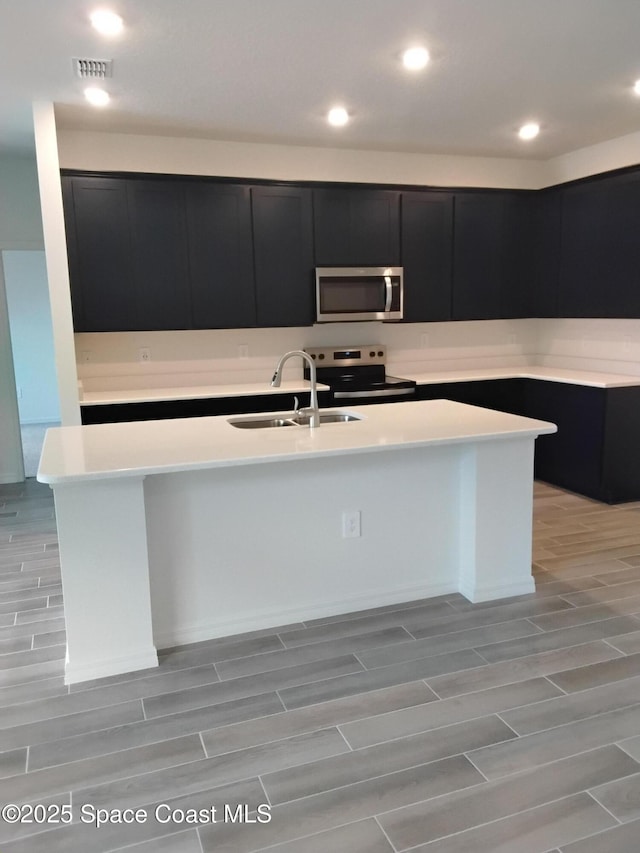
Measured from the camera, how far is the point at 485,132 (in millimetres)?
4699

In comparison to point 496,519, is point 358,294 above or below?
above

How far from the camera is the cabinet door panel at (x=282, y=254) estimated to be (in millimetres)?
4801

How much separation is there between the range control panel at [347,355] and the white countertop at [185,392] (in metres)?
0.27

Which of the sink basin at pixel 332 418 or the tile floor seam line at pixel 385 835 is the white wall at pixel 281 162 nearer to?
the sink basin at pixel 332 418

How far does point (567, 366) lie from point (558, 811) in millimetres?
4482

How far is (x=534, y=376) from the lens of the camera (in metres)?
5.23

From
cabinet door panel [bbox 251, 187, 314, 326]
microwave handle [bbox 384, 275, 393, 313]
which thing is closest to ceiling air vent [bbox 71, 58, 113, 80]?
cabinet door panel [bbox 251, 187, 314, 326]

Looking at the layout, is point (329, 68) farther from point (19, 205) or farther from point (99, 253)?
point (19, 205)

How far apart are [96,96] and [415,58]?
1.82 metres

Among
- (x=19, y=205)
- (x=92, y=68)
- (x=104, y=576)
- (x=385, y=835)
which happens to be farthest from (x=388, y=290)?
Answer: (x=385, y=835)

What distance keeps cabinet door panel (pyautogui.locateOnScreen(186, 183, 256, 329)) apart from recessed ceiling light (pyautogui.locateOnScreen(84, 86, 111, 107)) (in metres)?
0.87

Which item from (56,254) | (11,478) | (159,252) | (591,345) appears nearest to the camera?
(56,254)

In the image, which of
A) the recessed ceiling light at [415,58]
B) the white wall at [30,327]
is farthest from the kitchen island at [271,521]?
the white wall at [30,327]

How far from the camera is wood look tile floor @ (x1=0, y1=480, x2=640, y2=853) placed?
Result: 1772mm
